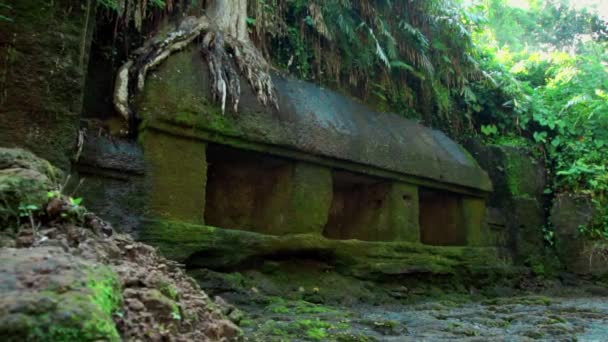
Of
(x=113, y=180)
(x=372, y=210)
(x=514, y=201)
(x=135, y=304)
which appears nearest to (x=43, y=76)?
(x=113, y=180)

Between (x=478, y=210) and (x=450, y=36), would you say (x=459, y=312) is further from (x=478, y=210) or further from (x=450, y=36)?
(x=450, y=36)

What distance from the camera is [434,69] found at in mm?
7422

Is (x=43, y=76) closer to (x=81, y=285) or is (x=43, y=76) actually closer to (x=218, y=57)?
(x=218, y=57)

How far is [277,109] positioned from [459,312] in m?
2.36

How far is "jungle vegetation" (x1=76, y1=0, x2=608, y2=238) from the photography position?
5.71m

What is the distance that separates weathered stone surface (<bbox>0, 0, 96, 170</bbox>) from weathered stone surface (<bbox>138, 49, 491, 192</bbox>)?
0.74m

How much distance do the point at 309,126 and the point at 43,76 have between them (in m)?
2.47

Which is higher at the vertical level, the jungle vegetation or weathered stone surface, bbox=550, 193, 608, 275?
the jungle vegetation

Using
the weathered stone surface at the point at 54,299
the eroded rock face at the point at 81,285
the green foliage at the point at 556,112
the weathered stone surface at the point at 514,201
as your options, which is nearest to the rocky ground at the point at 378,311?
the eroded rock face at the point at 81,285

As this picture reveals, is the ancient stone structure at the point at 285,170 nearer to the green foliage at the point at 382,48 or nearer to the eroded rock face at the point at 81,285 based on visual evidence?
the green foliage at the point at 382,48

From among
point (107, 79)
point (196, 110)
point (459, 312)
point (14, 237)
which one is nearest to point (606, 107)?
point (459, 312)

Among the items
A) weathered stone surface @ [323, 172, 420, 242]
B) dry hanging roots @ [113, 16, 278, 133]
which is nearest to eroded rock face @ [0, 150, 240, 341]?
dry hanging roots @ [113, 16, 278, 133]

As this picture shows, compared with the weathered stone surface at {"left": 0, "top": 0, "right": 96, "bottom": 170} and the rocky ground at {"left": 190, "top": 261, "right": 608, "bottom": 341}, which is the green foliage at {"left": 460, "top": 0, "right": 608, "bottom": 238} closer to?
the rocky ground at {"left": 190, "top": 261, "right": 608, "bottom": 341}

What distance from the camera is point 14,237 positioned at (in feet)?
6.00
